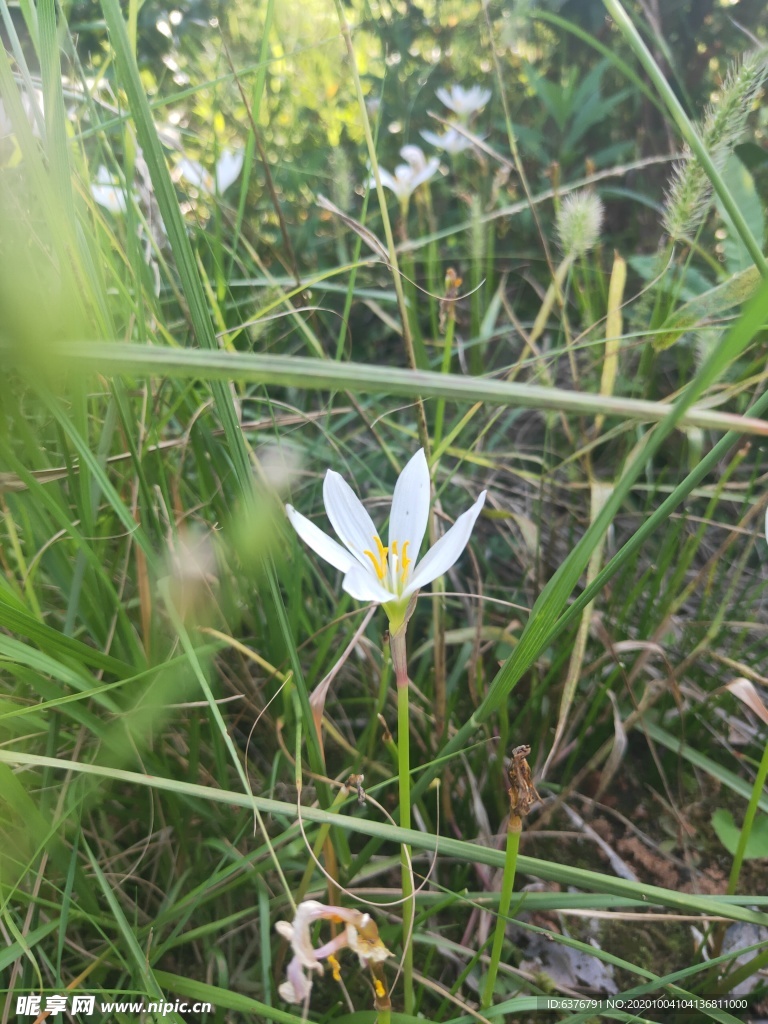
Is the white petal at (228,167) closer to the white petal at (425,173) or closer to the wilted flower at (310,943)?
the white petal at (425,173)

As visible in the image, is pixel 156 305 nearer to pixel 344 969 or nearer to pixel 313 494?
pixel 313 494

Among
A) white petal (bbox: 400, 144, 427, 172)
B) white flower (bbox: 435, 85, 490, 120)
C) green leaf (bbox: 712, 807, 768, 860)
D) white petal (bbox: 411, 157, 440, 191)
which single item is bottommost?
green leaf (bbox: 712, 807, 768, 860)

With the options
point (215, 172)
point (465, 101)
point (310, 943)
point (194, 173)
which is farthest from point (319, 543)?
point (465, 101)

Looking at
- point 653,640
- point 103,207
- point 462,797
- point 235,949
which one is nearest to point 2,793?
point 235,949

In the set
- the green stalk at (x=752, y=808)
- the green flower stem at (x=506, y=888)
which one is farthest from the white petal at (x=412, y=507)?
the green stalk at (x=752, y=808)

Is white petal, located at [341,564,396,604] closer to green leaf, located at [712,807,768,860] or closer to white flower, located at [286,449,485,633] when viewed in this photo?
white flower, located at [286,449,485,633]

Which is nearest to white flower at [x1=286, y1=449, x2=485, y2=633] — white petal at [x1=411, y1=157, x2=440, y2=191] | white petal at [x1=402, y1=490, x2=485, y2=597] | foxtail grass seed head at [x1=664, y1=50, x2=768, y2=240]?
white petal at [x1=402, y1=490, x2=485, y2=597]

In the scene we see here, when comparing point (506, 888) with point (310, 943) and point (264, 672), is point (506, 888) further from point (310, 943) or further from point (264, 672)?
point (264, 672)

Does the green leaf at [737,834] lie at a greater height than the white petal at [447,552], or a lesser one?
lesser
